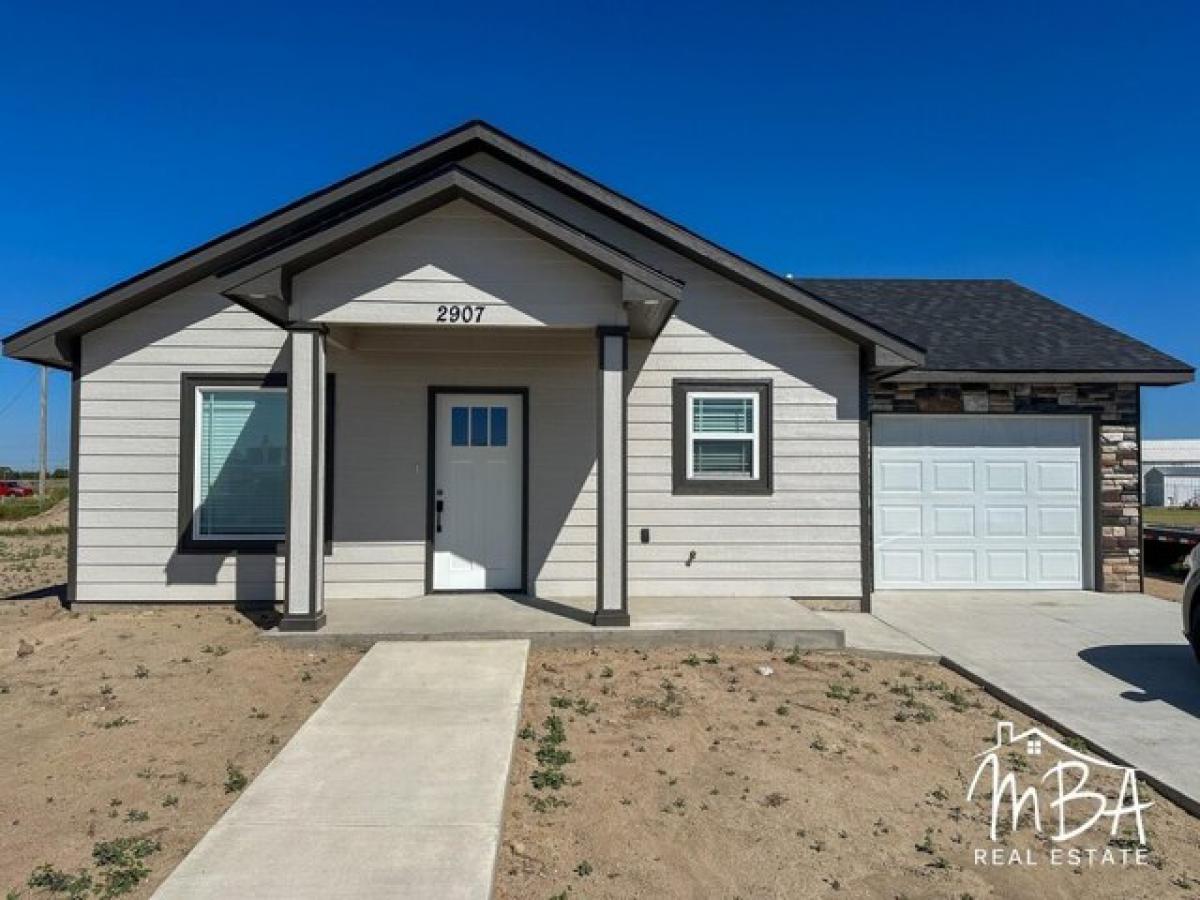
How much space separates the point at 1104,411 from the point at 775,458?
4.62 m

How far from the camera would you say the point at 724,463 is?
8.00 meters

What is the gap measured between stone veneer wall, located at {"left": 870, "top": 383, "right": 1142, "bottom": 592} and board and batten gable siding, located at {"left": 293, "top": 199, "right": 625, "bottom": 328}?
467 cm

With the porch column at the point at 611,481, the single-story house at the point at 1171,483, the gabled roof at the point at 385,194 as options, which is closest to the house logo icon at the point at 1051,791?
the porch column at the point at 611,481

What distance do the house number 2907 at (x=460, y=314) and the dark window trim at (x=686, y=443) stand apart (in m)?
2.50

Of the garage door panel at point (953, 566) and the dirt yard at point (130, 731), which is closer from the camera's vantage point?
the dirt yard at point (130, 731)

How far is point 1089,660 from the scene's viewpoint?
20.1 feet

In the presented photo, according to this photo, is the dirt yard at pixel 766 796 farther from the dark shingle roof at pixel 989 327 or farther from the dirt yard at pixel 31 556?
the dirt yard at pixel 31 556

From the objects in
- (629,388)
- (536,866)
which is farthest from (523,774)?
(629,388)

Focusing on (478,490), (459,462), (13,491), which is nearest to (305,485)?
(459,462)

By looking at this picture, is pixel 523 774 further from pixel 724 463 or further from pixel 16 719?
pixel 724 463

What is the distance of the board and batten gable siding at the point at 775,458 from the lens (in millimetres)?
7855

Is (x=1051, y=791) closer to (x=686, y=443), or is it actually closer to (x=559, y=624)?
(x=559, y=624)

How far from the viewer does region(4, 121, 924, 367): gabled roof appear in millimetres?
7316

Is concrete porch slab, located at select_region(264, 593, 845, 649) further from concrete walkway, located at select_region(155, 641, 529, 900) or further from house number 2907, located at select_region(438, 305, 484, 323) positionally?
house number 2907, located at select_region(438, 305, 484, 323)
